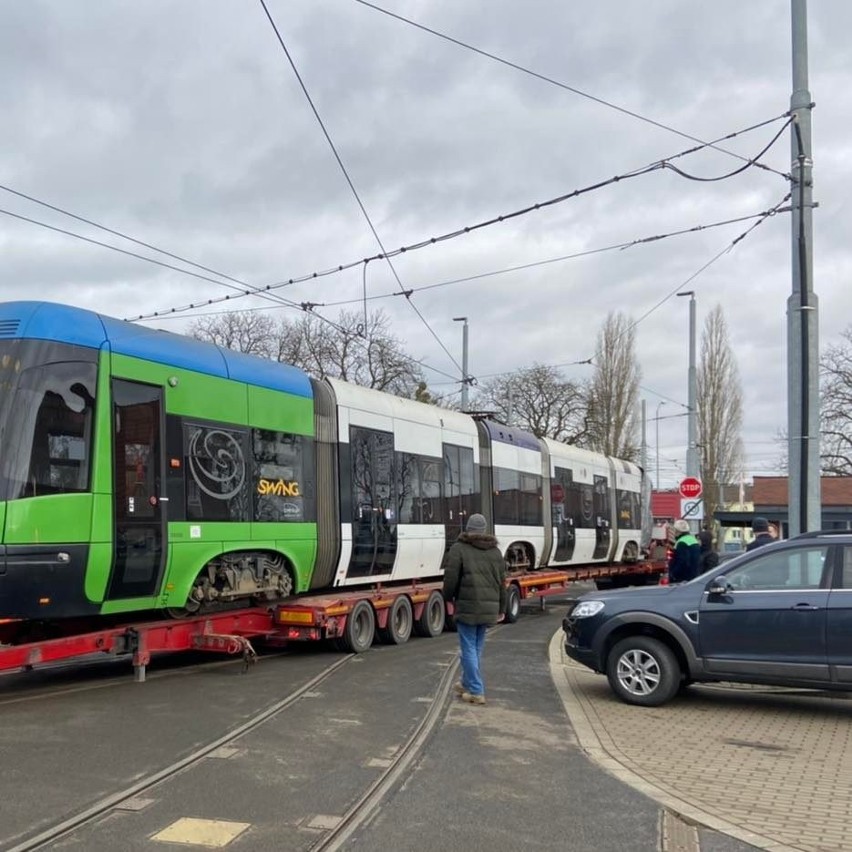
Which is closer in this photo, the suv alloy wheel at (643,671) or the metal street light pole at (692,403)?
the suv alloy wheel at (643,671)

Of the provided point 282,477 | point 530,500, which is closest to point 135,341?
point 282,477

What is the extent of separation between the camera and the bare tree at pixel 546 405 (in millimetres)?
46312

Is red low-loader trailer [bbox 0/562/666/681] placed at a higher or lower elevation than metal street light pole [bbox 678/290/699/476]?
lower

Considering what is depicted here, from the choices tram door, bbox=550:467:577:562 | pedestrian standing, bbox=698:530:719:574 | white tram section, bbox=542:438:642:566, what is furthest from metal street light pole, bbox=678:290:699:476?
Answer: pedestrian standing, bbox=698:530:719:574

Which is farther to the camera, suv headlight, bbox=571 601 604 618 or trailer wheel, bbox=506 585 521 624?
trailer wheel, bbox=506 585 521 624

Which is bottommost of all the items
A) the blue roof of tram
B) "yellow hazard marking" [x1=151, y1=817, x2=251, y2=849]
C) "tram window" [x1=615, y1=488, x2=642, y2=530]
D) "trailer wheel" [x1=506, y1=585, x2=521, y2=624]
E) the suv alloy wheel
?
"trailer wheel" [x1=506, y1=585, x2=521, y2=624]

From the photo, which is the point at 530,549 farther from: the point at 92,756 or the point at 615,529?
the point at 92,756

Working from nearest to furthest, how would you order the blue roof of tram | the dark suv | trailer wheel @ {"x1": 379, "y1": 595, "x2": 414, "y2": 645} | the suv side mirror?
the dark suv, the blue roof of tram, the suv side mirror, trailer wheel @ {"x1": 379, "y1": 595, "x2": 414, "y2": 645}

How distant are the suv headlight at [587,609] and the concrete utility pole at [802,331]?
307 cm

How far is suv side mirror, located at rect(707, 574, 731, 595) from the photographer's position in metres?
8.26

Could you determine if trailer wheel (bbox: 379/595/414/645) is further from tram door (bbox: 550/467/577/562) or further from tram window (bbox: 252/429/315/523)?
tram door (bbox: 550/467/577/562)

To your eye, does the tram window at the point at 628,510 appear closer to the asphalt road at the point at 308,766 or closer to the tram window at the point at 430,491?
the tram window at the point at 430,491

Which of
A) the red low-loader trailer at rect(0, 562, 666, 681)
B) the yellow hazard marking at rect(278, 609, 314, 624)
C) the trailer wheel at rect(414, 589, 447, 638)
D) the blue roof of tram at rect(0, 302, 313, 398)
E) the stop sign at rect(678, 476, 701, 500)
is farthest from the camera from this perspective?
the stop sign at rect(678, 476, 701, 500)

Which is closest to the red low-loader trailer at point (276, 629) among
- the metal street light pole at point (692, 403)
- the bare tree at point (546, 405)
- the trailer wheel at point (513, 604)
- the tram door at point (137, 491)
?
the tram door at point (137, 491)
